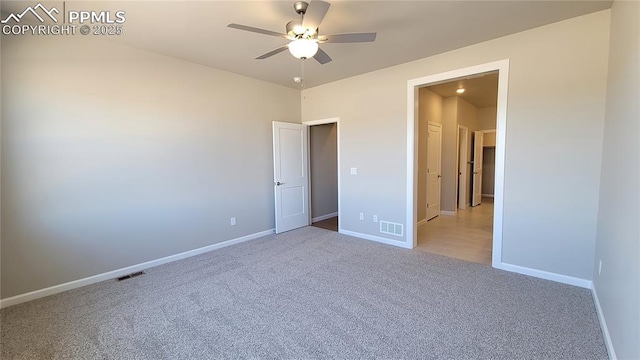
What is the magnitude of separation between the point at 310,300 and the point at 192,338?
1.02m

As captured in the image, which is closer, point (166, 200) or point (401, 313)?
point (401, 313)

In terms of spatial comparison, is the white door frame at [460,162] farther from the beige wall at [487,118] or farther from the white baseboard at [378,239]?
the white baseboard at [378,239]

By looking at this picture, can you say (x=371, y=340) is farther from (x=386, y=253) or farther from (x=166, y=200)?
(x=166, y=200)

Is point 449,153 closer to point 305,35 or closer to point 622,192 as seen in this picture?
point 622,192

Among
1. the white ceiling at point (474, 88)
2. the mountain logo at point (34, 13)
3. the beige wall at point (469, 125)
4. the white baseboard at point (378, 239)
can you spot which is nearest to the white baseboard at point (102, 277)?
the white baseboard at point (378, 239)

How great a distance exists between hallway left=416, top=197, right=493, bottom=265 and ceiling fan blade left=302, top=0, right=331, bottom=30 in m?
3.26

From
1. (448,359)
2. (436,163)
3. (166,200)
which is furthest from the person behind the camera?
(436,163)

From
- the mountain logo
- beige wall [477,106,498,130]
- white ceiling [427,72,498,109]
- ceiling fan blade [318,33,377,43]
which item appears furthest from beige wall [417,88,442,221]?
the mountain logo

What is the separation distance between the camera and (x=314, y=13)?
1932mm

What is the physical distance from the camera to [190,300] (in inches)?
101

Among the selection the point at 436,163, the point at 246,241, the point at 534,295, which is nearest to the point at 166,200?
the point at 246,241

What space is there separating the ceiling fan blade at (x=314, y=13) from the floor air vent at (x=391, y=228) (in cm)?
297

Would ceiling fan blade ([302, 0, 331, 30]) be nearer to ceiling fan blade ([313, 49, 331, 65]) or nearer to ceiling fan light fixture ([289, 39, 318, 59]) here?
ceiling fan light fixture ([289, 39, 318, 59])

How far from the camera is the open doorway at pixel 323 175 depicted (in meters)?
5.61
